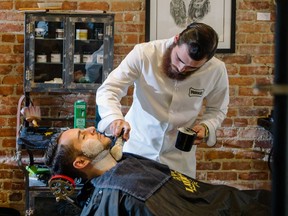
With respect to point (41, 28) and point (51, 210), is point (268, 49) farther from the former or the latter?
point (51, 210)

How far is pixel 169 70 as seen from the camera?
226cm

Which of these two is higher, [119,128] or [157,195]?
[119,128]

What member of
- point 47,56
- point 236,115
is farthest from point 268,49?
point 47,56

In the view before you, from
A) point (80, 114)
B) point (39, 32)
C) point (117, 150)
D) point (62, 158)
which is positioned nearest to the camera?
point (62, 158)

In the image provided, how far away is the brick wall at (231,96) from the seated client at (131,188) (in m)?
1.59

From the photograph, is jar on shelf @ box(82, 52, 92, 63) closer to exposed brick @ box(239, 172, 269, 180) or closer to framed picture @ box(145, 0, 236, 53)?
framed picture @ box(145, 0, 236, 53)

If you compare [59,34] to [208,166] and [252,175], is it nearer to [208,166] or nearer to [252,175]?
[208,166]

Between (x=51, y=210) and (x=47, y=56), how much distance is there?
110 cm

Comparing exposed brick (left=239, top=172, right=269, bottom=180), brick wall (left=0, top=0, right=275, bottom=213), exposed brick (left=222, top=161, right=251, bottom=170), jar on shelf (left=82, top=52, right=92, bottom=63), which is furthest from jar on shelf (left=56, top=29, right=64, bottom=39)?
exposed brick (left=239, top=172, right=269, bottom=180)

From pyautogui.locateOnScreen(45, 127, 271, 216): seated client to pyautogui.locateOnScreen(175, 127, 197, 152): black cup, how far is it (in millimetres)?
140

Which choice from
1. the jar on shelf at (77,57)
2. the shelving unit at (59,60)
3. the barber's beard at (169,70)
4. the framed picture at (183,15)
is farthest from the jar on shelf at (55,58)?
the barber's beard at (169,70)

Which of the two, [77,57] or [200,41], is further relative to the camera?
[77,57]

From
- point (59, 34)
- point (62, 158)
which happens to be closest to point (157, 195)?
point (62, 158)

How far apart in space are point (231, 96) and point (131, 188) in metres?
2.04
